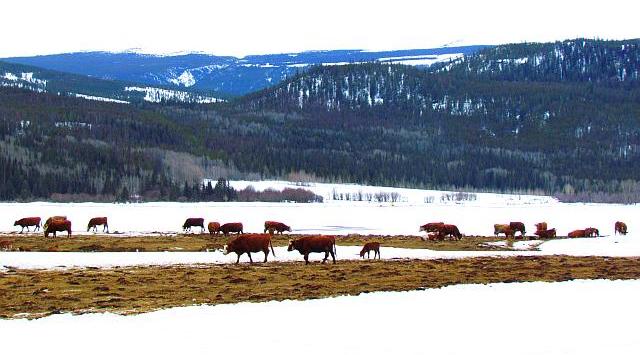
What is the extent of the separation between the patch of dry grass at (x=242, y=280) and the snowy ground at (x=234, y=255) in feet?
9.49

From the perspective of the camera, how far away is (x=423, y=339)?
742 inches

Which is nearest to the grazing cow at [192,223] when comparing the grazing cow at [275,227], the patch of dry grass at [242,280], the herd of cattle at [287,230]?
the herd of cattle at [287,230]

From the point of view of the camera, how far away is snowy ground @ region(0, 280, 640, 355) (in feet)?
58.9

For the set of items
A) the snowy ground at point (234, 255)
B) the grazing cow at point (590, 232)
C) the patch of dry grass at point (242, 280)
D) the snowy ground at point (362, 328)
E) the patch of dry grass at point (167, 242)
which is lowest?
the snowy ground at point (362, 328)

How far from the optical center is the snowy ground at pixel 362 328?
1794 centimetres

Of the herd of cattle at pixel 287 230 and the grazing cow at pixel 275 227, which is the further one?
the grazing cow at pixel 275 227

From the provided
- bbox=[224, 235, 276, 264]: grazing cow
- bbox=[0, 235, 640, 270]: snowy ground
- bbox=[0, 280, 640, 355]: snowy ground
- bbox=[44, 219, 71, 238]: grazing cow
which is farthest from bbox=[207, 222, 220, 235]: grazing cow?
bbox=[0, 280, 640, 355]: snowy ground

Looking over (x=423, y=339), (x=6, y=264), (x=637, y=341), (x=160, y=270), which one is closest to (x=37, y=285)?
(x=160, y=270)

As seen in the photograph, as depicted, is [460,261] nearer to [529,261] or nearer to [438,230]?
[529,261]

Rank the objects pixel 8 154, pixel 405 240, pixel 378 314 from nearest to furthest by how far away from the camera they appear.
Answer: pixel 378 314
pixel 405 240
pixel 8 154

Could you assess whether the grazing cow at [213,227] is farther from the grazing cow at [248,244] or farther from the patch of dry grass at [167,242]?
the grazing cow at [248,244]

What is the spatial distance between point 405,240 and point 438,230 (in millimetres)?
2856

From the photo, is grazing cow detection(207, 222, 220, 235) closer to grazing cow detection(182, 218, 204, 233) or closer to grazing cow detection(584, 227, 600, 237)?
grazing cow detection(182, 218, 204, 233)

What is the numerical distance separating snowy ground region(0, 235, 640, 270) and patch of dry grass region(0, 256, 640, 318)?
2893 millimetres
